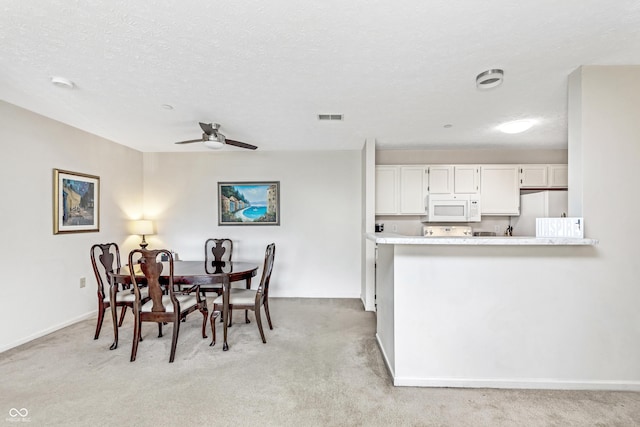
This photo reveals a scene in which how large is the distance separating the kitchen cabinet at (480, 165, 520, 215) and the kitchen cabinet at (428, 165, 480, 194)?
0.38 ft

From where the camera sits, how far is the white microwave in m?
4.27

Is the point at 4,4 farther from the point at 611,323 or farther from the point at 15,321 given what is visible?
the point at 611,323

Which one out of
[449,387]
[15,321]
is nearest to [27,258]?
[15,321]

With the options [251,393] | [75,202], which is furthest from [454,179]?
[75,202]

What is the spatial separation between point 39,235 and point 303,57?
11.1 ft

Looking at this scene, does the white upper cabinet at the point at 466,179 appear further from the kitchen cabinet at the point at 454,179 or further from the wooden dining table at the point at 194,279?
the wooden dining table at the point at 194,279

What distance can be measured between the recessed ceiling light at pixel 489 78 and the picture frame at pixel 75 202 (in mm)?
4427

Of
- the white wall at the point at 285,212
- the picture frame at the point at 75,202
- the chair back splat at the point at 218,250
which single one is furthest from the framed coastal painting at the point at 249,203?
the picture frame at the point at 75,202

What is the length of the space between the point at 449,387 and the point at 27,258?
4.16m

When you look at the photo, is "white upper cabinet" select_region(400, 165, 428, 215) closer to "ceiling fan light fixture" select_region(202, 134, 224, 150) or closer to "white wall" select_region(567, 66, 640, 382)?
"white wall" select_region(567, 66, 640, 382)

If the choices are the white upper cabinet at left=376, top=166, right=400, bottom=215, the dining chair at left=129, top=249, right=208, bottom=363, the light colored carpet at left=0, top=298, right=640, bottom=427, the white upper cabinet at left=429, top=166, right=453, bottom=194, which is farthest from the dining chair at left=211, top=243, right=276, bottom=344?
the white upper cabinet at left=429, top=166, right=453, bottom=194

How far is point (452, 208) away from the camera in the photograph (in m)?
4.28

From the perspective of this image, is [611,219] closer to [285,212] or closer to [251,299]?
[251,299]

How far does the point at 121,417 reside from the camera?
1836 mm
